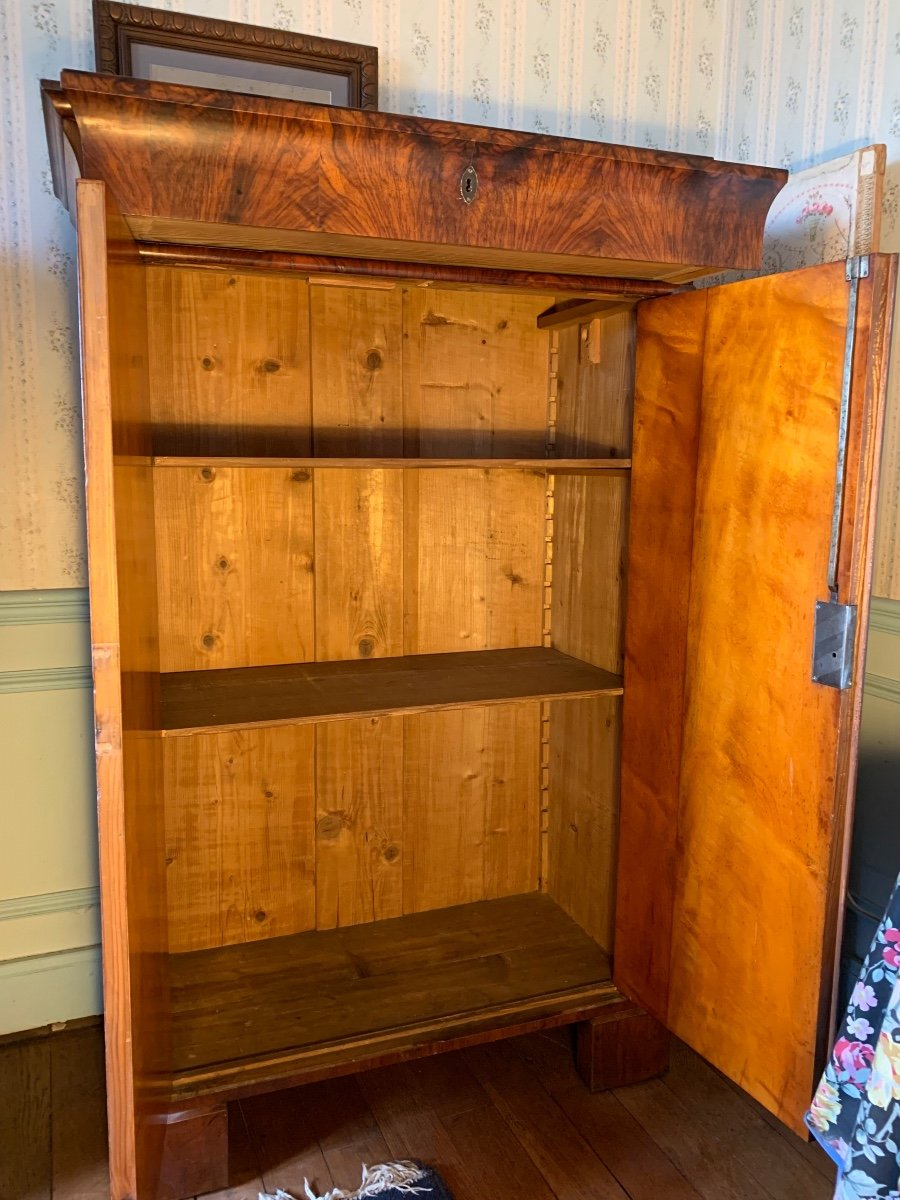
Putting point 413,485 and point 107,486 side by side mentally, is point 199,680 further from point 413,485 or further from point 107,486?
point 107,486

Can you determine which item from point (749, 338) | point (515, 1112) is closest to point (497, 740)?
point (515, 1112)

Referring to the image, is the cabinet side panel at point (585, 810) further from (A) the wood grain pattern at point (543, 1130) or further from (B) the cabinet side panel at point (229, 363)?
(B) the cabinet side panel at point (229, 363)

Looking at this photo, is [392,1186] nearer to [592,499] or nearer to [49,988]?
[49,988]

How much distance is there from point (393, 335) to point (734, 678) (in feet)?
3.38

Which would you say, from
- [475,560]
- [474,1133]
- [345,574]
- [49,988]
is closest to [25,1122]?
[49,988]

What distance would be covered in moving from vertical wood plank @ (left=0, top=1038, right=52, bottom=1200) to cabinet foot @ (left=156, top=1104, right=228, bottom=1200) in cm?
23

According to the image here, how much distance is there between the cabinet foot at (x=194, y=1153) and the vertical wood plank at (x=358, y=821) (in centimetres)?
59

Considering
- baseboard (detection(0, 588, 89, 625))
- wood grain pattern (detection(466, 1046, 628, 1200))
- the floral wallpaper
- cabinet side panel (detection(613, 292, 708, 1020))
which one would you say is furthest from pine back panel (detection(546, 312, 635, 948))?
baseboard (detection(0, 588, 89, 625))

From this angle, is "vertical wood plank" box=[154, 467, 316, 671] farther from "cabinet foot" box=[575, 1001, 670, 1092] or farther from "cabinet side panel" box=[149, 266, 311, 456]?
"cabinet foot" box=[575, 1001, 670, 1092]

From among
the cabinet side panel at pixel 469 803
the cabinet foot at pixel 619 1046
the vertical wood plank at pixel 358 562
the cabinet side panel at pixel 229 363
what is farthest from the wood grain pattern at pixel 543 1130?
the cabinet side panel at pixel 229 363

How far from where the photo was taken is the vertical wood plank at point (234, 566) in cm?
194

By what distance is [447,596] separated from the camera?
218cm

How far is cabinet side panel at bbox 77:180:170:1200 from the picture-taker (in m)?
1.15

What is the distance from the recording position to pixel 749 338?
59.6 inches
